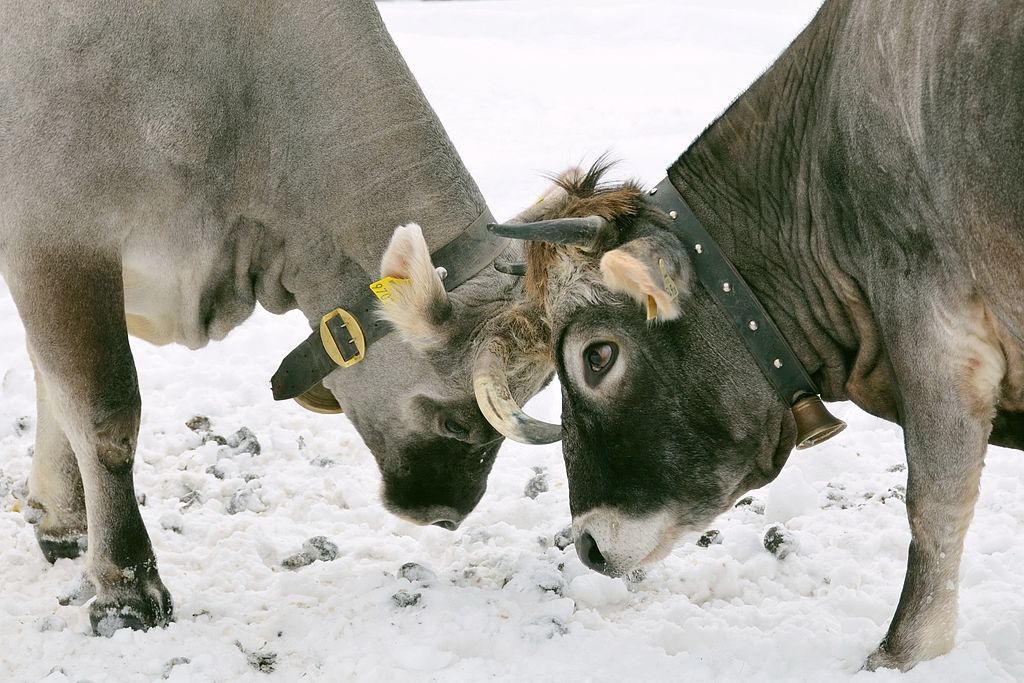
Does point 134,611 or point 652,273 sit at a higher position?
point 652,273

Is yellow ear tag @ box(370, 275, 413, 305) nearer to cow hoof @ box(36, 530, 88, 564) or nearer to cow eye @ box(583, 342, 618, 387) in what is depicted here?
cow eye @ box(583, 342, 618, 387)

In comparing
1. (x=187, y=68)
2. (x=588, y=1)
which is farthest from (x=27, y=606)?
(x=588, y=1)

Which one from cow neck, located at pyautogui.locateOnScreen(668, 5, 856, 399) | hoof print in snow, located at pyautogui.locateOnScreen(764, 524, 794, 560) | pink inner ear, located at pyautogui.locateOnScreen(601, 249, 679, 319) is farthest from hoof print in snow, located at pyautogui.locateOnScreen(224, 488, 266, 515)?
cow neck, located at pyautogui.locateOnScreen(668, 5, 856, 399)

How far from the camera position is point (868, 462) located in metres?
5.59

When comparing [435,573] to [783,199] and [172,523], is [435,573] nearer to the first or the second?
[172,523]

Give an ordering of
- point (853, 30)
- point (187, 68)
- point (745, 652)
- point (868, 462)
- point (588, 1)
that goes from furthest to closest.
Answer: point (588, 1) → point (868, 462) → point (187, 68) → point (745, 652) → point (853, 30)

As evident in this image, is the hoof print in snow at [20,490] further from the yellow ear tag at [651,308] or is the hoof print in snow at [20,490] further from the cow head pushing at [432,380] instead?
the yellow ear tag at [651,308]

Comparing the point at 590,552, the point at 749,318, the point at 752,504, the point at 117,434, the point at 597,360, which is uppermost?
the point at 749,318

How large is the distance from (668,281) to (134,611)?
2.24m

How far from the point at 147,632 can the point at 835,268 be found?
259cm

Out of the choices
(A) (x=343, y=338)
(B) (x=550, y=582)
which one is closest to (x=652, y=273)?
(B) (x=550, y=582)

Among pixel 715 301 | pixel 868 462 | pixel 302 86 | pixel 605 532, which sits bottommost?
pixel 868 462

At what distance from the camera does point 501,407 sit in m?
4.36

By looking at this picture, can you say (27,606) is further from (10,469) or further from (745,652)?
(745,652)
